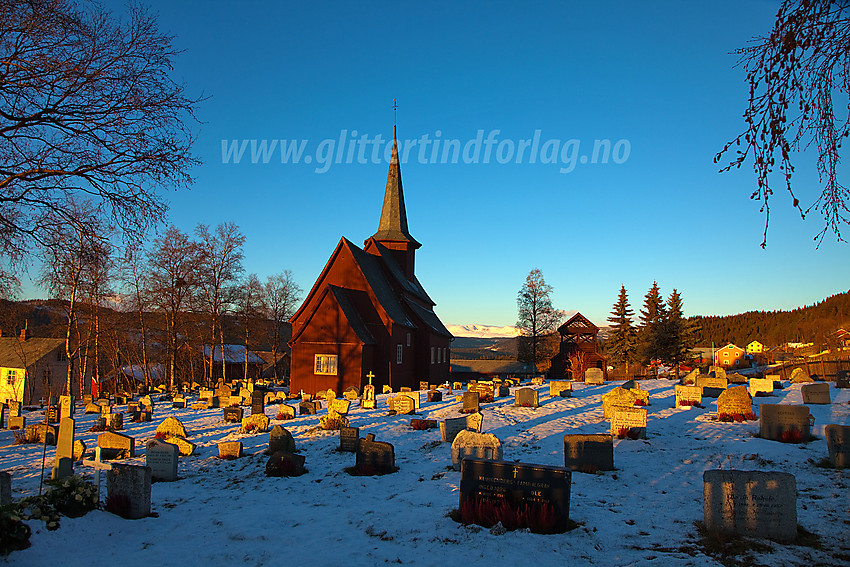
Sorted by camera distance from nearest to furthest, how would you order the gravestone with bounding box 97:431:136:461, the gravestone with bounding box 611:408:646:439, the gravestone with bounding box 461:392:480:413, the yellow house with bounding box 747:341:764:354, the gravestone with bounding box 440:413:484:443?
the gravestone with bounding box 97:431:136:461, the gravestone with bounding box 611:408:646:439, the gravestone with bounding box 440:413:484:443, the gravestone with bounding box 461:392:480:413, the yellow house with bounding box 747:341:764:354

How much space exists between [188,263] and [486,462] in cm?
2928

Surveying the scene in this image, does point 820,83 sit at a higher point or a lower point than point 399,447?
higher

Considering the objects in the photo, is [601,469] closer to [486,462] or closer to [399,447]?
[486,462]

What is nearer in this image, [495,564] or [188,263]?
[495,564]

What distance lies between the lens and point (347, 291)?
102ft

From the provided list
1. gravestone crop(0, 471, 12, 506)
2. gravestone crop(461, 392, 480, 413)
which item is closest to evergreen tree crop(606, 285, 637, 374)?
gravestone crop(461, 392, 480, 413)

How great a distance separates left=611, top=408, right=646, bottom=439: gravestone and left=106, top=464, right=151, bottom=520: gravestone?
37.4 ft

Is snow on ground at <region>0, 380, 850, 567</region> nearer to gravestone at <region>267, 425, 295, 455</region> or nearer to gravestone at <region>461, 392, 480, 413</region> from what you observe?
gravestone at <region>267, 425, 295, 455</region>

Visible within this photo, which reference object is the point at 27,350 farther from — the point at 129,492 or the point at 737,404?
the point at 737,404

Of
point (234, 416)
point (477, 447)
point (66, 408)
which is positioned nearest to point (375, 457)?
point (477, 447)

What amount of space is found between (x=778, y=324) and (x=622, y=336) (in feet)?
298

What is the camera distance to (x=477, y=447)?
10.1 meters

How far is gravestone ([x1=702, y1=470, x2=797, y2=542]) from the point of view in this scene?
622cm

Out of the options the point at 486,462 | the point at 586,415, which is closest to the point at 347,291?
the point at 586,415
